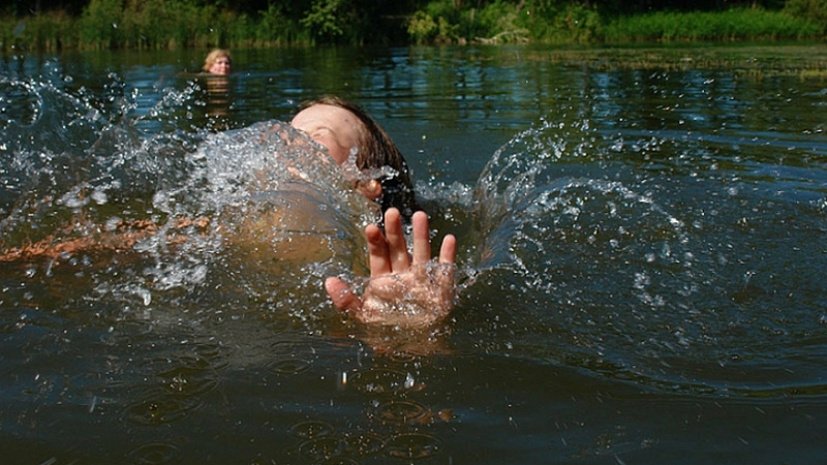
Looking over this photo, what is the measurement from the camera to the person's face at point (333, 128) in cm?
411

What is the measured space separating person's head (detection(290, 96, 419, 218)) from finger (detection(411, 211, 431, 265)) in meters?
1.40

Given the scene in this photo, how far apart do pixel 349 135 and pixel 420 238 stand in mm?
1501

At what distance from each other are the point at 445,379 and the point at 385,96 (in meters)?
9.46

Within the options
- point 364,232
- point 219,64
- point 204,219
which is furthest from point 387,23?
point 364,232

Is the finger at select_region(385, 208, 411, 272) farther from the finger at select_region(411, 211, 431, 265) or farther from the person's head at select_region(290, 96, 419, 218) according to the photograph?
the person's head at select_region(290, 96, 419, 218)

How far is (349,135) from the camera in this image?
4160mm

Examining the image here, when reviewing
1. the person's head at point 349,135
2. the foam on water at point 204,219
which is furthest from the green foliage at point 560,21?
the person's head at point 349,135

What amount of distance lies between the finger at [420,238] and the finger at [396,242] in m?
0.05

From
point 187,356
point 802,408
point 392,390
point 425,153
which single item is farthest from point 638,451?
point 425,153

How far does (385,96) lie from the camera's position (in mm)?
11680

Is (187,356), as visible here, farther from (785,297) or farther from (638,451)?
(785,297)

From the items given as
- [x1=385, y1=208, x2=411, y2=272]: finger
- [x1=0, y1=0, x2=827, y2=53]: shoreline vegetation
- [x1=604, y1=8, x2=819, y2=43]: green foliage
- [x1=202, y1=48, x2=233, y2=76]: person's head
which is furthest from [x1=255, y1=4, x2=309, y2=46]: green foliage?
[x1=385, y1=208, x2=411, y2=272]: finger

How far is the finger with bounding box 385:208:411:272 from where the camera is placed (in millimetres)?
2783

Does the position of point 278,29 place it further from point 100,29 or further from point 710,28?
point 710,28
